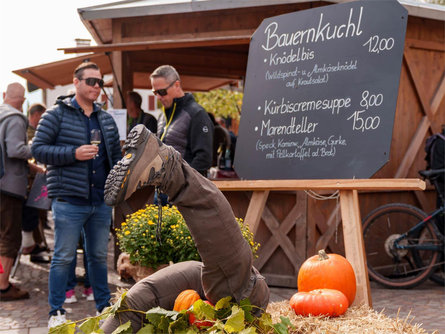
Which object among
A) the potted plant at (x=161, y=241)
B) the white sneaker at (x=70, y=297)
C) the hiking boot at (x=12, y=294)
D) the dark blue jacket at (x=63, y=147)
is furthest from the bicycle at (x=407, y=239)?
the hiking boot at (x=12, y=294)

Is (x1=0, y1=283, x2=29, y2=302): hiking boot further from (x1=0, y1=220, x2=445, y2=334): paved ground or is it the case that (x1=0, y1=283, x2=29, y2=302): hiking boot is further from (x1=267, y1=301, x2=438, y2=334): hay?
(x1=267, y1=301, x2=438, y2=334): hay

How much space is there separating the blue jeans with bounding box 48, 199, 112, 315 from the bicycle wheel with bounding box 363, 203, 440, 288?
3015mm

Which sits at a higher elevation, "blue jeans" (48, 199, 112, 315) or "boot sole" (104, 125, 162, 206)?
"boot sole" (104, 125, 162, 206)

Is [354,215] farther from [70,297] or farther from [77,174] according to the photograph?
[70,297]

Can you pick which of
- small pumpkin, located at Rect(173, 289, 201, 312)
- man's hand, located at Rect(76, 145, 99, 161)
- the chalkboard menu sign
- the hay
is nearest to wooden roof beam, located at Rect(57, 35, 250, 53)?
the chalkboard menu sign

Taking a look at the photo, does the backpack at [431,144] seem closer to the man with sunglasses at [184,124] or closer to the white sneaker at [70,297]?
the man with sunglasses at [184,124]

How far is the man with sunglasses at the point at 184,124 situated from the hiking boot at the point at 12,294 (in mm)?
2494

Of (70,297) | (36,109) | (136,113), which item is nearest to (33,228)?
(36,109)

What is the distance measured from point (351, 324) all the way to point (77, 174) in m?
2.66

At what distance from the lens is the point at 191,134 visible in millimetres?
5195

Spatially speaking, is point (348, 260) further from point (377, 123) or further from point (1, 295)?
point (1, 295)

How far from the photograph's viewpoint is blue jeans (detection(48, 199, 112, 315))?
4.93 m

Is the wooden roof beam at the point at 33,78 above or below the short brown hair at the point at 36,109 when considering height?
above

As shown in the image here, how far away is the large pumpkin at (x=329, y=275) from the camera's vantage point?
13.0ft
